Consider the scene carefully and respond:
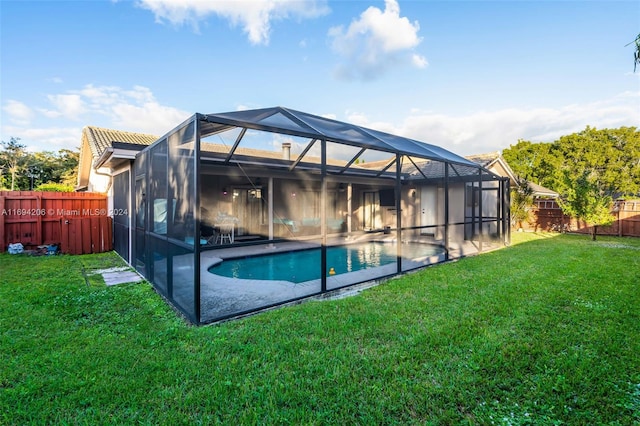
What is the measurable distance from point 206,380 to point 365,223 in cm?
1368

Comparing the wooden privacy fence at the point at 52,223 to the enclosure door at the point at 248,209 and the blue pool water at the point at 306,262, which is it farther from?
the blue pool water at the point at 306,262

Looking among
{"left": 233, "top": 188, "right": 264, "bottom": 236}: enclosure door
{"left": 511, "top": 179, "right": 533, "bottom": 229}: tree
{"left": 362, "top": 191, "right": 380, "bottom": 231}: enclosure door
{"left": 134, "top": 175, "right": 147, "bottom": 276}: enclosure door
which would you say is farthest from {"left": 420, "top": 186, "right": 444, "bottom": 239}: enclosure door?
{"left": 134, "top": 175, "right": 147, "bottom": 276}: enclosure door

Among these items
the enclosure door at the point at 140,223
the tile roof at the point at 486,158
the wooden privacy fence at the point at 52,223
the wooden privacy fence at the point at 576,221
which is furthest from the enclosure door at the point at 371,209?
the enclosure door at the point at 140,223

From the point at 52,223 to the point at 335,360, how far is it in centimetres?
1016

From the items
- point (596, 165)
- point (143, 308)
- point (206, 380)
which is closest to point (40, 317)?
point (143, 308)

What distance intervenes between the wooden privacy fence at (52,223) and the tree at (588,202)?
1593 cm

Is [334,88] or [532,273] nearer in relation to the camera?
[532,273]

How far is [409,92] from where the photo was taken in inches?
458

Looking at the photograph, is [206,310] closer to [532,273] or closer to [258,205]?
[532,273]

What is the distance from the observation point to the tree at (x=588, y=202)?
1102cm

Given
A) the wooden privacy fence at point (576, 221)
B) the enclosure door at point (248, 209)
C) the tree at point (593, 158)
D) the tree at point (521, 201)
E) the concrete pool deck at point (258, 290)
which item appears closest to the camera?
the concrete pool deck at point (258, 290)

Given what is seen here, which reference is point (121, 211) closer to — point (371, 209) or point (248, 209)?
point (248, 209)

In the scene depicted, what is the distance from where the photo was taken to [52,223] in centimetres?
906

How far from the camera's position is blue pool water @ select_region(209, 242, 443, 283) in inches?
291
